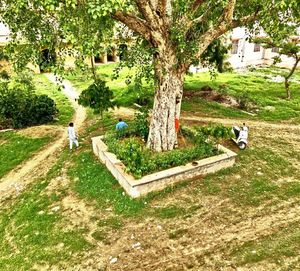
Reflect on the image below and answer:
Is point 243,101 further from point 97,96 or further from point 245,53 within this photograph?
point 245,53

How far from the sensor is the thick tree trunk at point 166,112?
1144cm

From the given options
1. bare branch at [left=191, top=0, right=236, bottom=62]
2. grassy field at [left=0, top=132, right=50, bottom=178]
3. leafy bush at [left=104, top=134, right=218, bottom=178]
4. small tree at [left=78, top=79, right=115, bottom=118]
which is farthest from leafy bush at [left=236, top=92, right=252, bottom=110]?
grassy field at [left=0, top=132, right=50, bottom=178]

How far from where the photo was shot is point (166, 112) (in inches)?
463

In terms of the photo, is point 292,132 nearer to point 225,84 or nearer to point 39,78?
point 225,84

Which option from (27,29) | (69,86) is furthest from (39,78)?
(27,29)

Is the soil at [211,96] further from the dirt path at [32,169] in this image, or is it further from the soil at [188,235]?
the soil at [188,235]

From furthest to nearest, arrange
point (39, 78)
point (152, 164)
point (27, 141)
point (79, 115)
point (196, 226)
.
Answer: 1. point (39, 78)
2. point (79, 115)
3. point (27, 141)
4. point (152, 164)
5. point (196, 226)

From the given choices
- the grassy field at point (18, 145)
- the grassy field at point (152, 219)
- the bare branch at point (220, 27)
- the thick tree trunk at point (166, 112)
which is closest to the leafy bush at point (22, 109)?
the grassy field at point (18, 145)

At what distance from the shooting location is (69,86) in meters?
26.7

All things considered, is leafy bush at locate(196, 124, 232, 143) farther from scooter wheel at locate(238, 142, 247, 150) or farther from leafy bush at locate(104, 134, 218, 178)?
scooter wheel at locate(238, 142, 247, 150)

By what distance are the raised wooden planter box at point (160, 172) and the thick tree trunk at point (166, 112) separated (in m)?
1.35

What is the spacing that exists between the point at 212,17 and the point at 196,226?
8.54 m

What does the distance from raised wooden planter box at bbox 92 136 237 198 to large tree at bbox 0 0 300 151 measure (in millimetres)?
1494

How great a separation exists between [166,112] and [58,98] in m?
14.2
